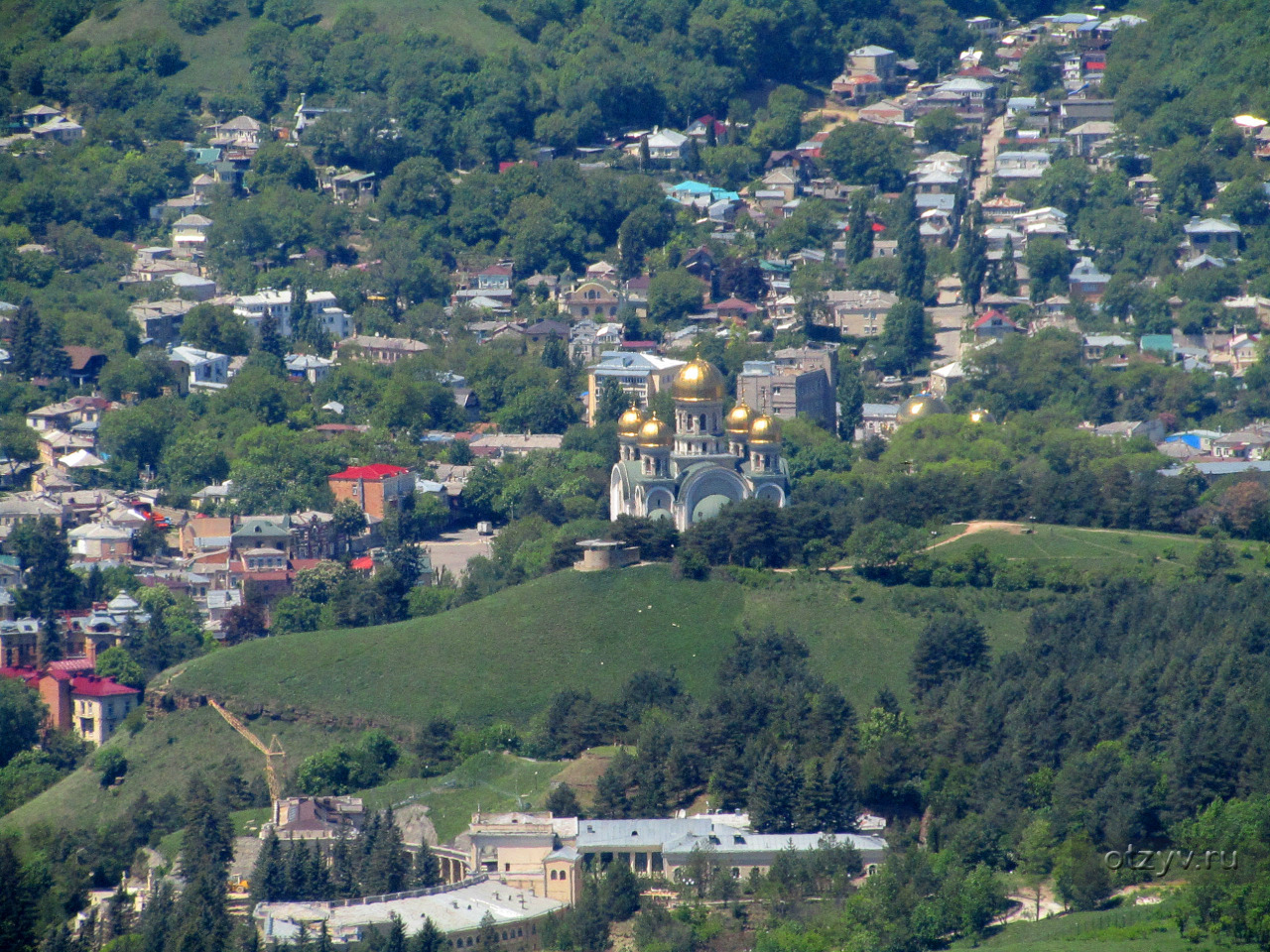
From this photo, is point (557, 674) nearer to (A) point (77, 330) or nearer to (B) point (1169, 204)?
(A) point (77, 330)

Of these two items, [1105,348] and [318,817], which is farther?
[1105,348]

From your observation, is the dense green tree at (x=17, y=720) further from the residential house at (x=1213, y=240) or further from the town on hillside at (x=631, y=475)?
the residential house at (x=1213, y=240)

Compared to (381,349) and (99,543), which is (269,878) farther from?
(381,349)

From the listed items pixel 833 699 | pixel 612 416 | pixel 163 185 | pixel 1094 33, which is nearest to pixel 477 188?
pixel 163 185

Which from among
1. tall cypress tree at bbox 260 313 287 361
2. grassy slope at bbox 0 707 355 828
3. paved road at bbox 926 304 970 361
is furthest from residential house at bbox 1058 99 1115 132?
grassy slope at bbox 0 707 355 828

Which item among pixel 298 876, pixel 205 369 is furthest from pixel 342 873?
pixel 205 369

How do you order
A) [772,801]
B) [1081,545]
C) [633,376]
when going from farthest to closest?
[633,376]
[1081,545]
[772,801]

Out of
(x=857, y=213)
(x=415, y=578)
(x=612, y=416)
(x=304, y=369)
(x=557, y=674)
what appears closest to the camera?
(x=557, y=674)
